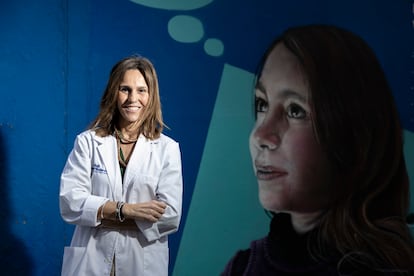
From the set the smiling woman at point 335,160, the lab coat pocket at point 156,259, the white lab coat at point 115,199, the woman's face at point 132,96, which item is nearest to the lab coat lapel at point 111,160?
the white lab coat at point 115,199

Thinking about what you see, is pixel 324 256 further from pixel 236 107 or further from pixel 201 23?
pixel 201 23

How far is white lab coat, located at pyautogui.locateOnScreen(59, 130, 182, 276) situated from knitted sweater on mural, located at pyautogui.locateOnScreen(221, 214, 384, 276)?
36cm

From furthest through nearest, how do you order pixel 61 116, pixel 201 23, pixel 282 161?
pixel 61 116 → pixel 201 23 → pixel 282 161

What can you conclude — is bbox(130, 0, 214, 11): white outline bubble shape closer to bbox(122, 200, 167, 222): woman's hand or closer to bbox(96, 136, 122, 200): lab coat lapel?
bbox(96, 136, 122, 200): lab coat lapel

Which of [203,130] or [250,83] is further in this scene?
[203,130]

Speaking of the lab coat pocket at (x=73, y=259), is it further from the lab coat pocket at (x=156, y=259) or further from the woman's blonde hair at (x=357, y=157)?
the woman's blonde hair at (x=357, y=157)

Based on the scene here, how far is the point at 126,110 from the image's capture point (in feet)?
7.09

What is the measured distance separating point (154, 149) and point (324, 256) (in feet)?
2.78

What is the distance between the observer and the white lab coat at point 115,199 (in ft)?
6.73

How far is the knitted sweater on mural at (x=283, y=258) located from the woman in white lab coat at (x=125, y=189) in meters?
0.37

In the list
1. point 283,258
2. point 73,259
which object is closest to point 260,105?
point 283,258

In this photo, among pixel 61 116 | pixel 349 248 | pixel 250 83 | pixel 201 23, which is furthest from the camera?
pixel 61 116

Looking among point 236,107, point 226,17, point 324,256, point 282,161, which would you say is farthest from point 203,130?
point 324,256

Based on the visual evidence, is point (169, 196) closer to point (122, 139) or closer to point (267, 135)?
point (122, 139)
